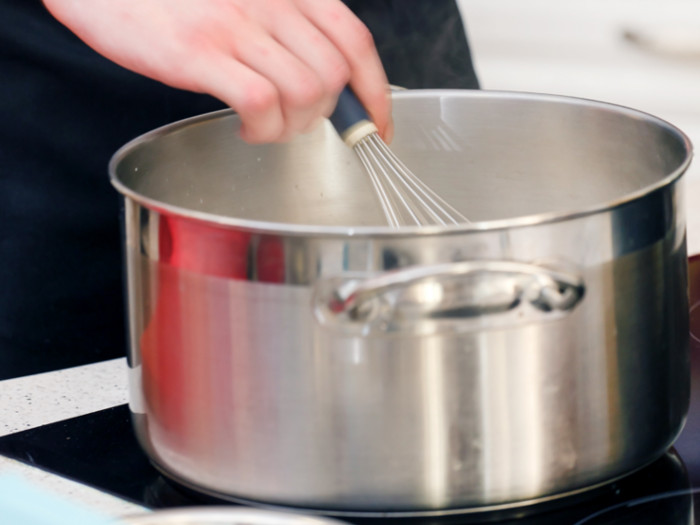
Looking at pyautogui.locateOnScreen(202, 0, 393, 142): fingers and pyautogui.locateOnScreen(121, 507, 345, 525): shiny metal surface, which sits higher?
pyautogui.locateOnScreen(202, 0, 393, 142): fingers

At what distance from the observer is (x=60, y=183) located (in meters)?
0.78

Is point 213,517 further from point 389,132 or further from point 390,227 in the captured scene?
point 389,132

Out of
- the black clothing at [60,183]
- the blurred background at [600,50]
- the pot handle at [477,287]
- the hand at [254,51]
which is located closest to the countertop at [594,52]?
the blurred background at [600,50]

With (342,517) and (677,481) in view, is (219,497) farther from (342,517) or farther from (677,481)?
(677,481)

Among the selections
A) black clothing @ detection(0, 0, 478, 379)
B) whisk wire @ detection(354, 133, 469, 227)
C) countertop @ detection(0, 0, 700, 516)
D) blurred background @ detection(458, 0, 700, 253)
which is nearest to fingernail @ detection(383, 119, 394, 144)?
whisk wire @ detection(354, 133, 469, 227)

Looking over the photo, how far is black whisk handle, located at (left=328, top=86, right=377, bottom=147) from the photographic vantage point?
1.70ft

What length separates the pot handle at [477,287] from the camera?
0.34 m

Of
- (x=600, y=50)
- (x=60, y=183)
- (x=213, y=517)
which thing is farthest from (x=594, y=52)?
(x=213, y=517)

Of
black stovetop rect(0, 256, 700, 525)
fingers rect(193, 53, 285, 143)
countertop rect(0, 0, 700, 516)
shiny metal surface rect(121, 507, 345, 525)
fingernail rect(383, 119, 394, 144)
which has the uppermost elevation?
fingers rect(193, 53, 285, 143)

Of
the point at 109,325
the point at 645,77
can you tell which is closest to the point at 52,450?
the point at 109,325

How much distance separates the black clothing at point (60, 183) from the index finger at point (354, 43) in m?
0.28

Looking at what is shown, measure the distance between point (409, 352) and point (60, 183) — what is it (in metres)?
0.50

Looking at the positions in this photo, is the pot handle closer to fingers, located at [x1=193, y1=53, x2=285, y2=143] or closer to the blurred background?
fingers, located at [x1=193, y1=53, x2=285, y2=143]

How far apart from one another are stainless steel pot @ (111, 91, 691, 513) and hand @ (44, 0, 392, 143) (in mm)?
89
